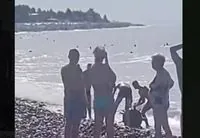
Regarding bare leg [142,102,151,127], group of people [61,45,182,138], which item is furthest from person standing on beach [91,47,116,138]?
bare leg [142,102,151,127]

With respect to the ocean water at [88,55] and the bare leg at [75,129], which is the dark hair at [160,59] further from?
the bare leg at [75,129]

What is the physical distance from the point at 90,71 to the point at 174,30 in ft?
1.00

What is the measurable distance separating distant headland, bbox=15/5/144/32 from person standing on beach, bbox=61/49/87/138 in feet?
0.32

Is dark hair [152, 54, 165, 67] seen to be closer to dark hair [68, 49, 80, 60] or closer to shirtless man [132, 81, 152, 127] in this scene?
shirtless man [132, 81, 152, 127]

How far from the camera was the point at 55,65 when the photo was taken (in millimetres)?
1261

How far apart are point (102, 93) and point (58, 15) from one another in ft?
0.98

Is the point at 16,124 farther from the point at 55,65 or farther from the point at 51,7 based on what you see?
the point at 51,7

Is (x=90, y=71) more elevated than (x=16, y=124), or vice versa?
(x=90, y=71)

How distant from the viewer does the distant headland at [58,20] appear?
4.09 feet

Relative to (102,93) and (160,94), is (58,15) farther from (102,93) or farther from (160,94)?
(160,94)

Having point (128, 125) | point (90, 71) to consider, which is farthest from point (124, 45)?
point (128, 125)

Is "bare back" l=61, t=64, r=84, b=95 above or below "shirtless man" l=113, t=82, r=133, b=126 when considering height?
above

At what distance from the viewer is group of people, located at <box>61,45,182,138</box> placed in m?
1.22

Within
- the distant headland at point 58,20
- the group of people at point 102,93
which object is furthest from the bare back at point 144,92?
the distant headland at point 58,20
